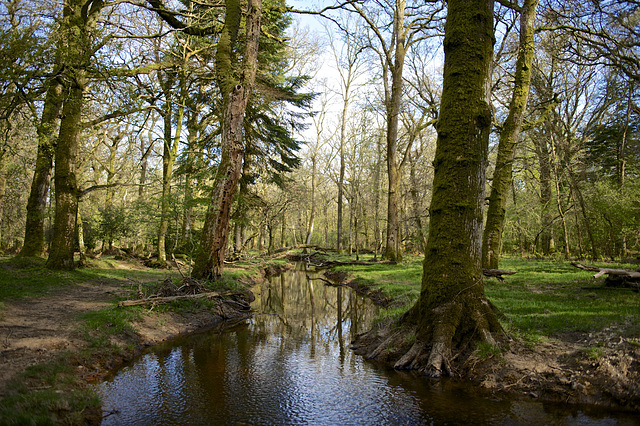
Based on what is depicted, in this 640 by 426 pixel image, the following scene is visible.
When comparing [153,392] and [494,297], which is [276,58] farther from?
[153,392]

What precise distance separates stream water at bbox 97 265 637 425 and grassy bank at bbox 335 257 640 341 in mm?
1640

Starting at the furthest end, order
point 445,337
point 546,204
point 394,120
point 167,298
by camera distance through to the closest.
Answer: point 546,204 → point 394,120 → point 167,298 → point 445,337

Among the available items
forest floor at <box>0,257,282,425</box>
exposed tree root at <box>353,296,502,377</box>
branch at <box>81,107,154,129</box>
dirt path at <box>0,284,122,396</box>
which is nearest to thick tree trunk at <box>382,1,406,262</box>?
forest floor at <box>0,257,282,425</box>

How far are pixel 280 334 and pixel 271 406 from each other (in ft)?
11.8

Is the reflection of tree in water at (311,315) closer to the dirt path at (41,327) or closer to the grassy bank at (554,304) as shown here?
the grassy bank at (554,304)


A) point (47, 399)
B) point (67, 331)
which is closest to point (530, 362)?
point (47, 399)

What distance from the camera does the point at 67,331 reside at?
578cm

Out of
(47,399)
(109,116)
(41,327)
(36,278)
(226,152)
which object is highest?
(109,116)

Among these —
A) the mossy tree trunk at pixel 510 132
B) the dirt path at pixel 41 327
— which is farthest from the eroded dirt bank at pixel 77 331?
the mossy tree trunk at pixel 510 132

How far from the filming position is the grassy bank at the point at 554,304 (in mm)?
5578

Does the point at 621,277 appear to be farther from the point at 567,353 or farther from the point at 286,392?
the point at 286,392

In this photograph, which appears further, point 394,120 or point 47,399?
point 394,120

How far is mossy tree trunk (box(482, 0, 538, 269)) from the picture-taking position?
11.1 meters

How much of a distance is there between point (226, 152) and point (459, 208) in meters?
6.96
